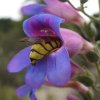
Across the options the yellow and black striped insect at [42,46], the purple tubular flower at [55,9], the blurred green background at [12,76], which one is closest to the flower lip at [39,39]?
the yellow and black striped insect at [42,46]

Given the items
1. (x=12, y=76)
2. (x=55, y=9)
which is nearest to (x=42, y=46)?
(x=55, y=9)

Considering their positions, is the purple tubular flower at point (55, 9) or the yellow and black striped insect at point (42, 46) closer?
the yellow and black striped insect at point (42, 46)

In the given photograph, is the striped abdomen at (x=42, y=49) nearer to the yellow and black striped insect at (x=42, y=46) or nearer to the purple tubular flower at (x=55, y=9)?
the yellow and black striped insect at (x=42, y=46)

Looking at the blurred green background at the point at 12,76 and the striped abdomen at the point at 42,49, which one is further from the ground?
the striped abdomen at the point at 42,49

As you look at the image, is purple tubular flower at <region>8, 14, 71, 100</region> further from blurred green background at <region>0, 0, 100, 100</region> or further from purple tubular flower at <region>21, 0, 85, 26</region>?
blurred green background at <region>0, 0, 100, 100</region>

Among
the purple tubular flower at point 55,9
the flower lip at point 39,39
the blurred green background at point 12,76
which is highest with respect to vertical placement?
the flower lip at point 39,39

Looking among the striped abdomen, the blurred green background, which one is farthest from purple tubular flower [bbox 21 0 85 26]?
the blurred green background
